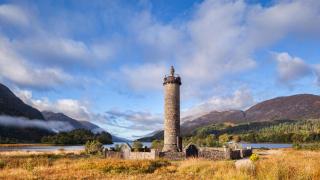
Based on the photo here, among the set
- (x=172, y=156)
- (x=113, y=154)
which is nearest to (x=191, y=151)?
(x=172, y=156)

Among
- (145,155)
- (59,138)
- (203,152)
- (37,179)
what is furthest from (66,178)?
(59,138)

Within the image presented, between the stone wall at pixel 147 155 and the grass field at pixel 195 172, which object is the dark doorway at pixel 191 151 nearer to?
the stone wall at pixel 147 155

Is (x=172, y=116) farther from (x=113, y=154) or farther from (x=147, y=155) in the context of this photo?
(x=113, y=154)

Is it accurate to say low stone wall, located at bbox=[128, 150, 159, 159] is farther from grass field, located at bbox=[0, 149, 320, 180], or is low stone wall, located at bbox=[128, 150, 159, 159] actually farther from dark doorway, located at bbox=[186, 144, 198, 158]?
grass field, located at bbox=[0, 149, 320, 180]

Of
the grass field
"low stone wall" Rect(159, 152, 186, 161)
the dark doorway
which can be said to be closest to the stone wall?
"low stone wall" Rect(159, 152, 186, 161)

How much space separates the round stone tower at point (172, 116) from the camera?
1727 inches

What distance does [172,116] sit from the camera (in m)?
44.0

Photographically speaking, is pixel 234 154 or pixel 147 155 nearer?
pixel 147 155

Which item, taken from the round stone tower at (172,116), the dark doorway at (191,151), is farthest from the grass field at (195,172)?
the round stone tower at (172,116)

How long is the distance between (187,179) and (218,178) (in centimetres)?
284

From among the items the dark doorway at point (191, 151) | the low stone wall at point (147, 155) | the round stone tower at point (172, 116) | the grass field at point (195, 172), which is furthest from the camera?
the round stone tower at point (172, 116)

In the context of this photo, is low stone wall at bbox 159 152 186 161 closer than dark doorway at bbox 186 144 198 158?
Yes

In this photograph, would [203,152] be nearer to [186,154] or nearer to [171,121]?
[186,154]

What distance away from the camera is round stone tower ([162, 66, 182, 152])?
4388 cm
